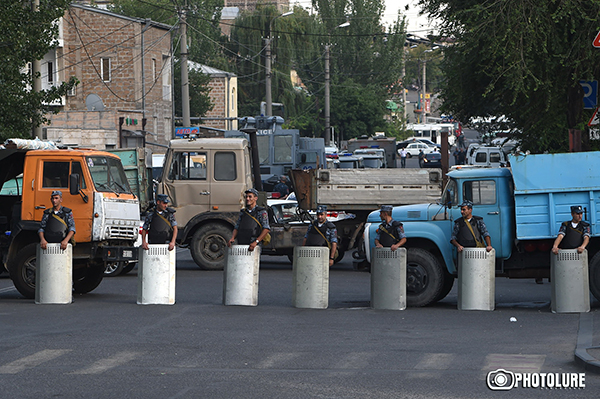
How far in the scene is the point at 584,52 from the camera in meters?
19.0

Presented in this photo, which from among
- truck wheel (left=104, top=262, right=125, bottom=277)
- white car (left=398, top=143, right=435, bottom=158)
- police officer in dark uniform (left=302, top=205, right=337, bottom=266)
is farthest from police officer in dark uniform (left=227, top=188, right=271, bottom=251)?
white car (left=398, top=143, right=435, bottom=158)

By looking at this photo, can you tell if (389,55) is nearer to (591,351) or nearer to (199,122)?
(199,122)

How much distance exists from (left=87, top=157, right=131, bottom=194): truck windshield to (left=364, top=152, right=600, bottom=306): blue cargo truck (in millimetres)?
4244

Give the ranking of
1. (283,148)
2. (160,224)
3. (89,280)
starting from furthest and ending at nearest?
1. (283,148)
2. (89,280)
3. (160,224)

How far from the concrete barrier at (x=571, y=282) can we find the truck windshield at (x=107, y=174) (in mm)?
7089

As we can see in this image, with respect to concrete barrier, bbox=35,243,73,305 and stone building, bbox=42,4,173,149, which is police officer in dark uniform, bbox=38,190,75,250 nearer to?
concrete barrier, bbox=35,243,73,305

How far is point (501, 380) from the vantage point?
8.65 meters

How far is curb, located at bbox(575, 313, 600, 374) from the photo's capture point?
8.95 metres

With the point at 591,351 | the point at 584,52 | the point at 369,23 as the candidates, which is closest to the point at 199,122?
the point at 369,23

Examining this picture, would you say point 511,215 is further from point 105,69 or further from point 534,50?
point 105,69

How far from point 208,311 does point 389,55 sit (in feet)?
262

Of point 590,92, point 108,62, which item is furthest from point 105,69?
point 590,92

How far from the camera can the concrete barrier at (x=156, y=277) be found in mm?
14148

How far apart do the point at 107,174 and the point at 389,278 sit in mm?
5121
